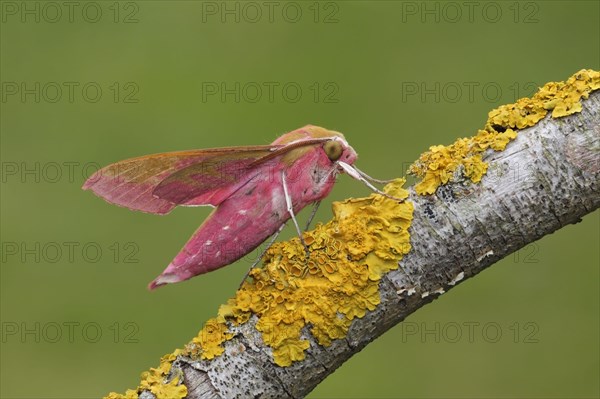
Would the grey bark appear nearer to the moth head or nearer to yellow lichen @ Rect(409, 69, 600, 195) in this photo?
yellow lichen @ Rect(409, 69, 600, 195)

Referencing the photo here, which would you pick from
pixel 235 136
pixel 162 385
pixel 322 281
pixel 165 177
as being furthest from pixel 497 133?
pixel 235 136

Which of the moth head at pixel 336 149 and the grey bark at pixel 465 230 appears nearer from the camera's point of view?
the grey bark at pixel 465 230

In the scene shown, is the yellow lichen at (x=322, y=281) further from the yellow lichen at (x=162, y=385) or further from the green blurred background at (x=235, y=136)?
the green blurred background at (x=235, y=136)

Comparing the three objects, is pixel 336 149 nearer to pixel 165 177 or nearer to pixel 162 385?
pixel 165 177

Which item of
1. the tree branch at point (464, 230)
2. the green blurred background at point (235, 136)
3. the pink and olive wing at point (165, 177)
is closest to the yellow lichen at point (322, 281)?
the tree branch at point (464, 230)

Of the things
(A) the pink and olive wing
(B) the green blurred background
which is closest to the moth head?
(A) the pink and olive wing

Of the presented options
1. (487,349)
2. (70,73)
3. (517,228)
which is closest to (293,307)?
(517,228)

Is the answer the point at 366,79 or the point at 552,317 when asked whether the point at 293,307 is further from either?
the point at 366,79
